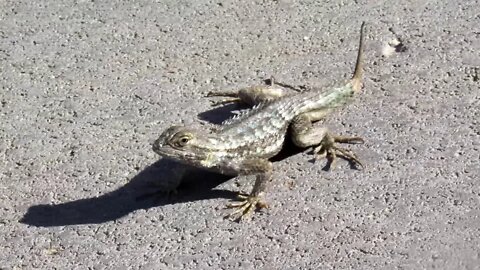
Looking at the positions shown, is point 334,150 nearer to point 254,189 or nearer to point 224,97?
point 254,189

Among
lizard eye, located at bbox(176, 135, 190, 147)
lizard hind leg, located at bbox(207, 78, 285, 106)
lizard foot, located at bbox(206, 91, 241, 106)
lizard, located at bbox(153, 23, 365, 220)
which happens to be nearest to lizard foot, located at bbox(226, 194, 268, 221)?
lizard, located at bbox(153, 23, 365, 220)

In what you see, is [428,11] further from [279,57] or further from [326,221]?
[326,221]

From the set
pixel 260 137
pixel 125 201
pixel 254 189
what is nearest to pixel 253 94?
pixel 260 137

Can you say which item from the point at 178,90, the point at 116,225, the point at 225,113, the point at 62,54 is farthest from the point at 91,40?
the point at 116,225

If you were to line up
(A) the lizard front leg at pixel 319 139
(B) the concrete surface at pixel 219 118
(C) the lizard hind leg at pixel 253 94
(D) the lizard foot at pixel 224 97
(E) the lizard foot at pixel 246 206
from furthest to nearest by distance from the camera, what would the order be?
(D) the lizard foot at pixel 224 97 < (C) the lizard hind leg at pixel 253 94 < (A) the lizard front leg at pixel 319 139 < (E) the lizard foot at pixel 246 206 < (B) the concrete surface at pixel 219 118

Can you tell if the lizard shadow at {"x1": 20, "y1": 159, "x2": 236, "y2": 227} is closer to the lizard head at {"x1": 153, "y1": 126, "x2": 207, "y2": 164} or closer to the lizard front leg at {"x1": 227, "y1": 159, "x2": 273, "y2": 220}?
the lizard front leg at {"x1": 227, "y1": 159, "x2": 273, "y2": 220}

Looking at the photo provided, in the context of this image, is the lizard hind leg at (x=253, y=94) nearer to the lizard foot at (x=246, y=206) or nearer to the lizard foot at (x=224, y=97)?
the lizard foot at (x=224, y=97)

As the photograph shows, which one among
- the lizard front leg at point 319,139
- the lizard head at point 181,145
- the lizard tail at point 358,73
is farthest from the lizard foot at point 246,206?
the lizard tail at point 358,73
